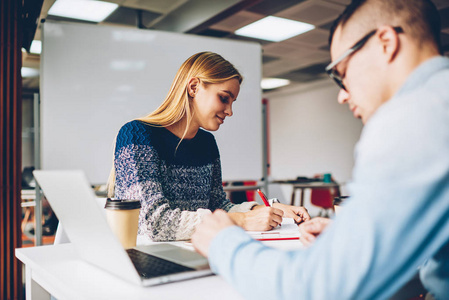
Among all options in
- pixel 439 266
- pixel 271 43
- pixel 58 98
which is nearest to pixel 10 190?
pixel 58 98

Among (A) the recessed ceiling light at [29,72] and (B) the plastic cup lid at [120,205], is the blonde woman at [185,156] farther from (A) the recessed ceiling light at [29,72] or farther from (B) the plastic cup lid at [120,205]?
(A) the recessed ceiling light at [29,72]

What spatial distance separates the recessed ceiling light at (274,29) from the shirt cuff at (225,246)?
170 inches

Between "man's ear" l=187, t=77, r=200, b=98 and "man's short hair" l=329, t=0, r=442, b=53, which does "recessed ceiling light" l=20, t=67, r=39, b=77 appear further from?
"man's short hair" l=329, t=0, r=442, b=53

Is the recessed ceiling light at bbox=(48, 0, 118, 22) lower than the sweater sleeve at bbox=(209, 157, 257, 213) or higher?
higher

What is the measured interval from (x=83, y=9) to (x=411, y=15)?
4.21m

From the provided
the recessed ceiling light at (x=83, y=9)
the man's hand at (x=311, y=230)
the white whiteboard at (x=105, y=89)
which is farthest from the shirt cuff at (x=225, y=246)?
the recessed ceiling light at (x=83, y=9)

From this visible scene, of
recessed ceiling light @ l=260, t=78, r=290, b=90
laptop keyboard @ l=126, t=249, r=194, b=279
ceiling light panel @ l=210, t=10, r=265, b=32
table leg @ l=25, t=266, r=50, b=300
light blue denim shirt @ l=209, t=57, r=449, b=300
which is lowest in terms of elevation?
table leg @ l=25, t=266, r=50, b=300

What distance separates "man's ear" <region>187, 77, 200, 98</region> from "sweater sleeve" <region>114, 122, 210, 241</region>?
0.28 metres

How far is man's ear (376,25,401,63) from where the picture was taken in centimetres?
57

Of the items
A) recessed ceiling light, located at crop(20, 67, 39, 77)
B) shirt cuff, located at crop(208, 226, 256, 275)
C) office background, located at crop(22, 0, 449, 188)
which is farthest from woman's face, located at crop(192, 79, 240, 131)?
recessed ceiling light, located at crop(20, 67, 39, 77)

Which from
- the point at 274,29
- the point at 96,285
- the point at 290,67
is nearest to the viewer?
the point at 96,285

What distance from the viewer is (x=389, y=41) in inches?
22.6

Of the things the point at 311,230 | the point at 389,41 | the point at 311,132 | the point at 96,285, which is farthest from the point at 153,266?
the point at 311,132

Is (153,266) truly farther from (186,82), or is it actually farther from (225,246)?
(186,82)
